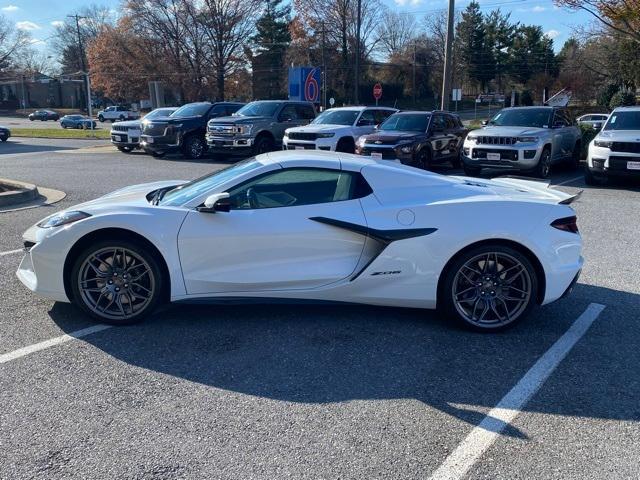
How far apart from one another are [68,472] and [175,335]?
1662 mm

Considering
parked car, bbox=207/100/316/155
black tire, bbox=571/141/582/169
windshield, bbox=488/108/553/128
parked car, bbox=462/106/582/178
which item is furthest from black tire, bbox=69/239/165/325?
black tire, bbox=571/141/582/169

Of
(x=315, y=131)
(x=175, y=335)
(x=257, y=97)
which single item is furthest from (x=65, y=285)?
(x=257, y=97)

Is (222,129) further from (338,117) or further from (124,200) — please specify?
(124,200)

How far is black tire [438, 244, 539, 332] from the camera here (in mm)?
4367

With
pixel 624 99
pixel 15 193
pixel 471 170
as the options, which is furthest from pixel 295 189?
pixel 624 99

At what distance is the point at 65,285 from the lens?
172 inches

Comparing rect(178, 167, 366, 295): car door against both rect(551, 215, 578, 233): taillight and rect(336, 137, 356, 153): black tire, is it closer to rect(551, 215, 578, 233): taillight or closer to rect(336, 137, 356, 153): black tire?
rect(551, 215, 578, 233): taillight

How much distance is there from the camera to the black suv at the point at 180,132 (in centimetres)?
1823

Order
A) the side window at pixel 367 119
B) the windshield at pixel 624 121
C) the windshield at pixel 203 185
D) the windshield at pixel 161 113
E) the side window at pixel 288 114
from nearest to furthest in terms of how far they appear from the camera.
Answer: the windshield at pixel 203 185, the windshield at pixel 624 121, the side window at pixel 367 119, the side window at pixel 288 114, the windshield at pixel 161 113

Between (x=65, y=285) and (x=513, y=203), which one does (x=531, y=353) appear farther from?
(x=65, y=285)

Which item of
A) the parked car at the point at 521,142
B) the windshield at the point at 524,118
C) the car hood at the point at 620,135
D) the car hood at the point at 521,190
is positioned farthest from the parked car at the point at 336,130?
the car hood at the point at 521,190

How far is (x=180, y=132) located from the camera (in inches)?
719

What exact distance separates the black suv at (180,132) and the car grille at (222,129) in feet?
4.63

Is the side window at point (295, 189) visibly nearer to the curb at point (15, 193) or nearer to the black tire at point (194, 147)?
the curb at point (15, 193)
